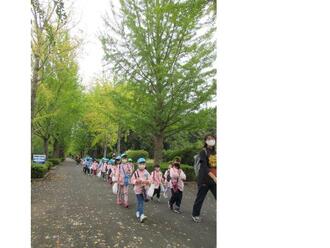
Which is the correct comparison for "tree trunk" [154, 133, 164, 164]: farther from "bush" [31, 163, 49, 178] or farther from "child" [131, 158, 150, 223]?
"bush" [31, 163, 49, 178]

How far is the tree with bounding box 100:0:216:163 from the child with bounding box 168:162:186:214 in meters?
2.09

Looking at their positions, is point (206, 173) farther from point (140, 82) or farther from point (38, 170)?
point (140, 82)

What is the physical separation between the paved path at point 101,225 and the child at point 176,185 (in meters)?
0.56

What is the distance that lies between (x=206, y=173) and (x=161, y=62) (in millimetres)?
4020

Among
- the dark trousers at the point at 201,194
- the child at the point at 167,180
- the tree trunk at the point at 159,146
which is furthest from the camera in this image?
the tree trunk at the point at 159,146

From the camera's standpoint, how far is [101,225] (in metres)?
3.22

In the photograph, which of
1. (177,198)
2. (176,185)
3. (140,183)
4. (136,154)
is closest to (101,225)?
(140,183)

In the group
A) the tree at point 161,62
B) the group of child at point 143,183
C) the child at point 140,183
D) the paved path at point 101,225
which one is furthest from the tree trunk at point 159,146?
the paved path at point 101,225

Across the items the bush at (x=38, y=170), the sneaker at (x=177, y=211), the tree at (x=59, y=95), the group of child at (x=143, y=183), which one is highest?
the tree at (x=59, y=95)

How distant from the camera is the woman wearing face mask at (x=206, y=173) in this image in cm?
361

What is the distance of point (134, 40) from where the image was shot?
7.40 metres

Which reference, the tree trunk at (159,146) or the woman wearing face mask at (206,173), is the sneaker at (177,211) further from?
the tree trunk at (159,146)

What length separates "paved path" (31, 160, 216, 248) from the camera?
287cm

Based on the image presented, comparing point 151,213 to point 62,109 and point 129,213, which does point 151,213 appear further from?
point 62,109
